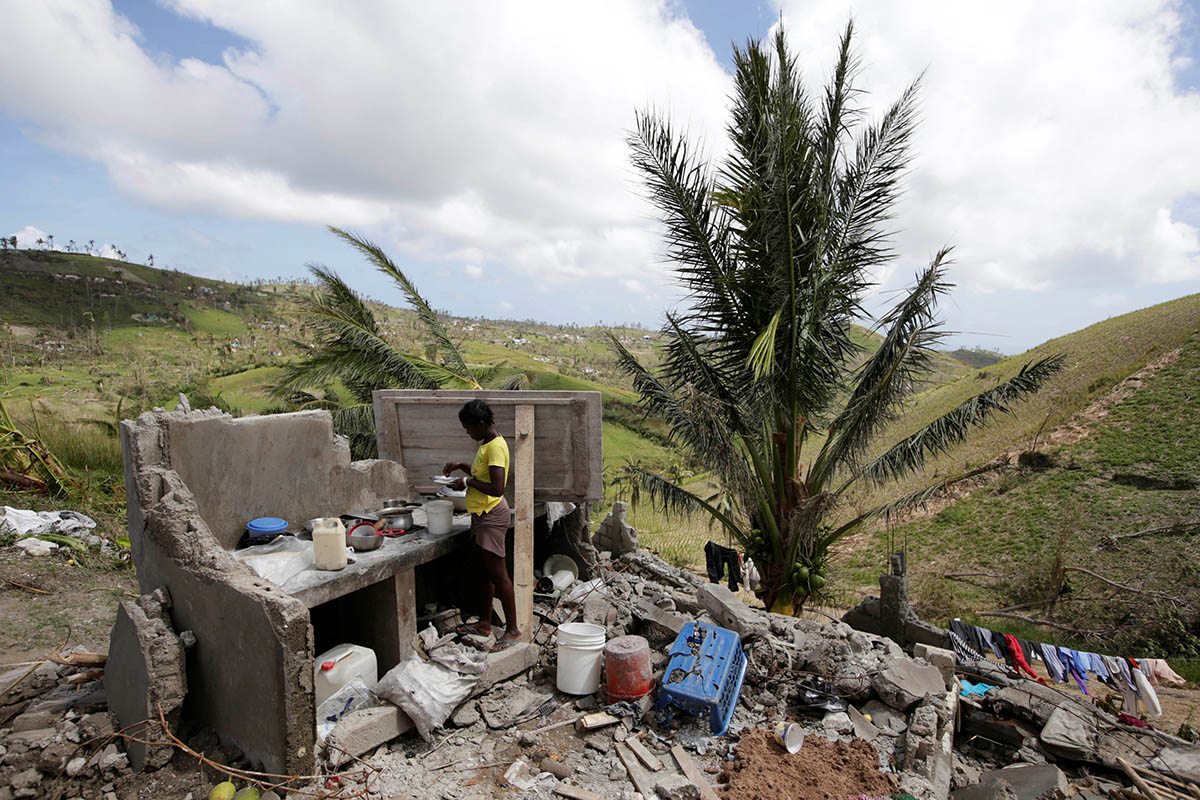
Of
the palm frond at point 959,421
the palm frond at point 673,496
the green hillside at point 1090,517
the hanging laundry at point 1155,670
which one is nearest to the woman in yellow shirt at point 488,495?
the palm frond at point 673,496

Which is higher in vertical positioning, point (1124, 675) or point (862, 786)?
point (862, 786)

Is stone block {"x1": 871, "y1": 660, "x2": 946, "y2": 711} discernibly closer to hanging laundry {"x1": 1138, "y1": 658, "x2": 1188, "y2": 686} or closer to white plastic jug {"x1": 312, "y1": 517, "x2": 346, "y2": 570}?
hanging laundry {"x1": 1138, "y1": 658, "x2": 1188, "y2": 686}

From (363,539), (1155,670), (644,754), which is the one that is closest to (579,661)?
(644,754)

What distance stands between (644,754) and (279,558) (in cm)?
287

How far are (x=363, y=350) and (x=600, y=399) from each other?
6282 millimetres

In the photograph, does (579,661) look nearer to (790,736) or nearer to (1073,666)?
(790,736)

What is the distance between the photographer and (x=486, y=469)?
4828 millimetres

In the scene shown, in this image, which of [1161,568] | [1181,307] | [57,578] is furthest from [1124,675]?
Result: [1181,307]

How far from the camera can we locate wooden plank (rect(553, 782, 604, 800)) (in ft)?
12.1

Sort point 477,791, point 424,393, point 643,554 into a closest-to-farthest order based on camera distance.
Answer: point 477,791
point 424,393
point 643,554

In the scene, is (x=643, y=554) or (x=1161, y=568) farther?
(x=1161, y=568)

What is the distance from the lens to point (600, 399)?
5.70 metres

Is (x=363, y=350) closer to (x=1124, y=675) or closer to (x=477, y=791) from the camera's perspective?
(x=477, y=791)

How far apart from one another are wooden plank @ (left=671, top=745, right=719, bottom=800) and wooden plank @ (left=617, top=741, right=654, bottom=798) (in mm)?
251
